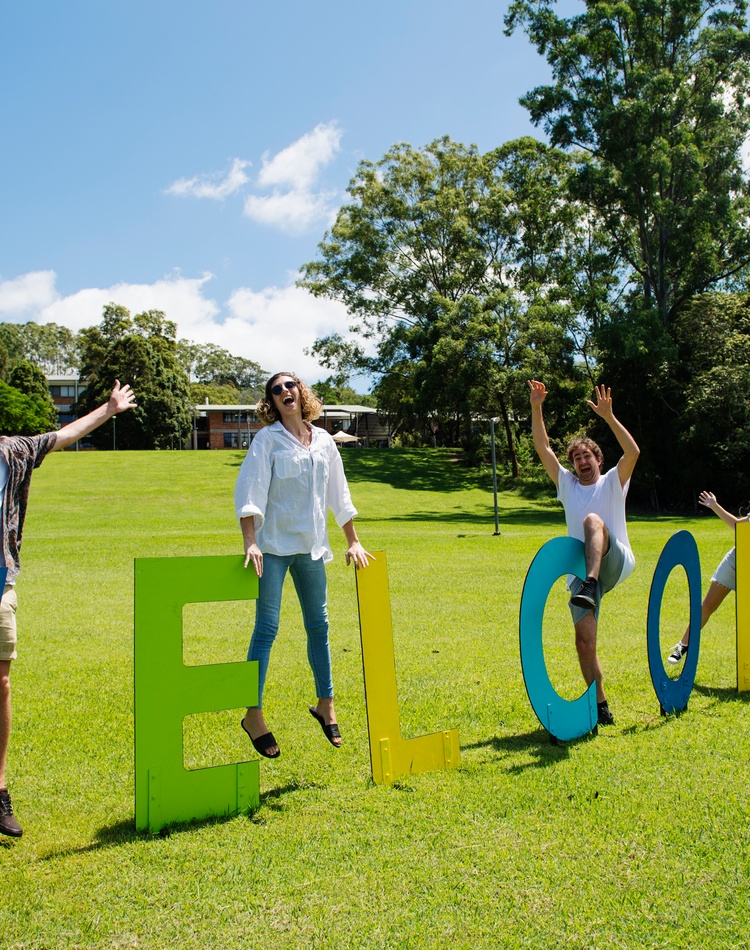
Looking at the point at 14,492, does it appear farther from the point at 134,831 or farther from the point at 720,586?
the point at 720,586

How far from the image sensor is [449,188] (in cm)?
4091

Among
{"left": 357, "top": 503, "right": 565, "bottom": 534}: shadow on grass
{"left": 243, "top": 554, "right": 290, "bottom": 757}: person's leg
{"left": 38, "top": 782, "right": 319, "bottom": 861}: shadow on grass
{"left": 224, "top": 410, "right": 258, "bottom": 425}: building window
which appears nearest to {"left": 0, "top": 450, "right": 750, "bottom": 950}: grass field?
{"left": 38, "top": 782, "right": 319, "bottom": 861}: shadow on grass

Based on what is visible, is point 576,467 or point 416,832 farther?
point 576,467

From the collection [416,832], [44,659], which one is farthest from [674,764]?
[44,659]

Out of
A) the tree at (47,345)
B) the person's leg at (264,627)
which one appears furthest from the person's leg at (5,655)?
the tree at (47,345)

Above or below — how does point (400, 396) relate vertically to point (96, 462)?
above

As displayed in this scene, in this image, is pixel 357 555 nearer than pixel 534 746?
Yes

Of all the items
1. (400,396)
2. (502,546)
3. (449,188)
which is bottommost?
(502,546)

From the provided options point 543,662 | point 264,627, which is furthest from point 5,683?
point 543,662

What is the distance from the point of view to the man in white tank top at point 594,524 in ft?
15.6

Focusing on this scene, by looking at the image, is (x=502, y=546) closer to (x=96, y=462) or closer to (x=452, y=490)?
(x=452, y=490)

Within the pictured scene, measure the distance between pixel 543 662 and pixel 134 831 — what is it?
2.22 metres

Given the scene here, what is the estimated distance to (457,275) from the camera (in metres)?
40.8

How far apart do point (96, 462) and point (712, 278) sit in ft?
98.5
